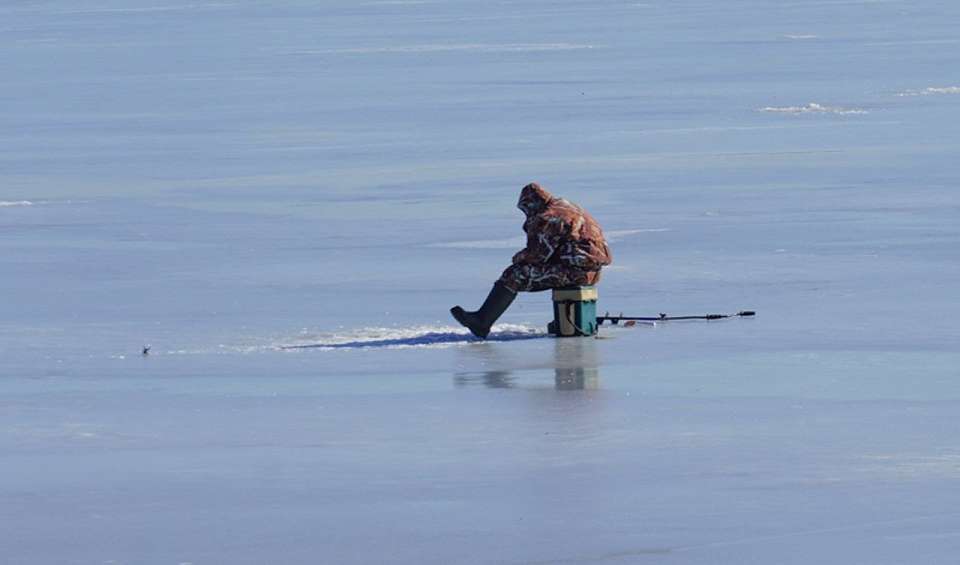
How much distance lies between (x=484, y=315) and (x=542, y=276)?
0.33 meters

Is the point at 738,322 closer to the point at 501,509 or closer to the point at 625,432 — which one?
the point at 625,432

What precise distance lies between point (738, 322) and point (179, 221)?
5.86 meters

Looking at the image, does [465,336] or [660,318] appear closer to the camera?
[465,336]

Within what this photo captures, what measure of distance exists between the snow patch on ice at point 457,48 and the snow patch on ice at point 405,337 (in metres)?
24.9

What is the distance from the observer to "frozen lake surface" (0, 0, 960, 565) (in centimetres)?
729

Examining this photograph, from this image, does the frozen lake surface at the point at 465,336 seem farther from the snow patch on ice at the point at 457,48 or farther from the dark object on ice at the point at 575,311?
the snow patch on ice at the point at 457,48

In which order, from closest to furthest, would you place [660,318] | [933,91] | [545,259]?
[545,259]
[660,318]
[933,91]

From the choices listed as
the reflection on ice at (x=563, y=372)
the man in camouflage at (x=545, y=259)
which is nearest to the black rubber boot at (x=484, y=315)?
the man in camouflage at (x=545, y=259)

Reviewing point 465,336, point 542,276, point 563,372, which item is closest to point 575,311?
point 542,276

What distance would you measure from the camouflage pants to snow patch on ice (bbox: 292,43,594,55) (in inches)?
985

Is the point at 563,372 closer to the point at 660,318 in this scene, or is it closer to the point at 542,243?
the point at 542,243

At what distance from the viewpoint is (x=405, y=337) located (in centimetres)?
1135

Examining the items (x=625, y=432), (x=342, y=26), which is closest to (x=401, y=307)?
(x=625, y=432)

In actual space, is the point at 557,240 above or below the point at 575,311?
above
